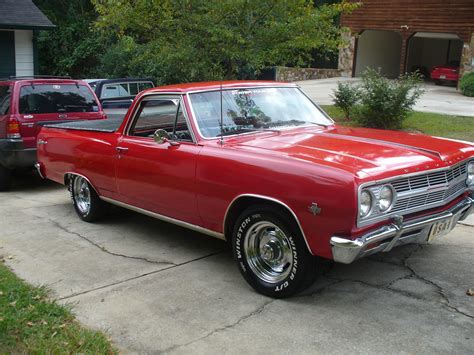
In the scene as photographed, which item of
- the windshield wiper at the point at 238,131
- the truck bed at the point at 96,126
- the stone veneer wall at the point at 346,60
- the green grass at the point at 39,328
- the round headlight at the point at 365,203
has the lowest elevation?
the green grass at the point at 39,328

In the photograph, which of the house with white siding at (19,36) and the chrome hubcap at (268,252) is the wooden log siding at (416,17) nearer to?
the house with white siding at (19,36)

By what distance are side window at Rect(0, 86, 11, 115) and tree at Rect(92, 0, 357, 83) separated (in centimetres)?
304

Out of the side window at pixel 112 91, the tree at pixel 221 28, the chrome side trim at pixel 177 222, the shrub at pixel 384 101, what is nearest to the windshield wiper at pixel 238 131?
the chrome side trim at pixel 177 222

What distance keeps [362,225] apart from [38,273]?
9.88 ft

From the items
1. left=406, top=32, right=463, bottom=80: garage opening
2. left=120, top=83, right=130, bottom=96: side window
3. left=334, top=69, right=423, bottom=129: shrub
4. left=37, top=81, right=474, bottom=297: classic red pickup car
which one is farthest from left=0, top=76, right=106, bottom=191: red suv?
left=406, top=32, right=463, bottom=80: garage opening

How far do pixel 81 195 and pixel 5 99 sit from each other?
2919 millimetres

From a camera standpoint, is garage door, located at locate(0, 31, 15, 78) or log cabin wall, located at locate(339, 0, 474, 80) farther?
log cabin wall, located at locate(339, 0, 474, 80)

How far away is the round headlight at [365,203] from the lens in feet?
12.5

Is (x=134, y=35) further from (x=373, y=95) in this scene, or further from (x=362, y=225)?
(x=362, y=225)

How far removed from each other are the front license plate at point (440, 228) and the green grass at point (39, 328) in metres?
2.54

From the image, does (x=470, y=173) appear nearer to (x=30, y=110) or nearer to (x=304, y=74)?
(x=30, y=110)

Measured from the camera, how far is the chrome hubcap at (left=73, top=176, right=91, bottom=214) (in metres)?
6.66

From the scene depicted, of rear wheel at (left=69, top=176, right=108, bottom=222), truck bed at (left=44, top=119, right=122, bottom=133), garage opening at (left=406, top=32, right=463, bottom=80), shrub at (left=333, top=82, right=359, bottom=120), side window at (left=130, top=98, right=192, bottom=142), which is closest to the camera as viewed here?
side window at (left=130, top=98, right=192, bottom=142)

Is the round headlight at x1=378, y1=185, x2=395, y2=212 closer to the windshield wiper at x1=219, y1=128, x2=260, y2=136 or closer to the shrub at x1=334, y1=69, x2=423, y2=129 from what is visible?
the windshield wiper at x1=219, y1=128, x2=260, y2=136
